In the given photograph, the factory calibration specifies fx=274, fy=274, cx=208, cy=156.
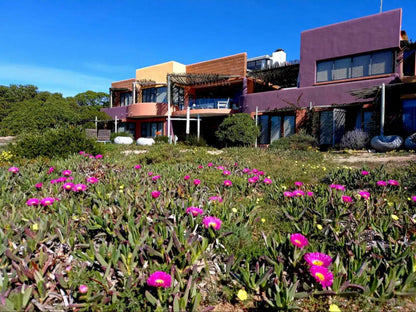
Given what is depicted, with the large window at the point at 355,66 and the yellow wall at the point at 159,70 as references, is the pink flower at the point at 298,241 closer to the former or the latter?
the large window at the point at 355,66

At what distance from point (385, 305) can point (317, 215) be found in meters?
1.26

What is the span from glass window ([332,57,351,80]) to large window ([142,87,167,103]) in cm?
1505

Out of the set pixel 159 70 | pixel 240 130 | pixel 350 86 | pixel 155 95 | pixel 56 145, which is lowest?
pixel 56 145

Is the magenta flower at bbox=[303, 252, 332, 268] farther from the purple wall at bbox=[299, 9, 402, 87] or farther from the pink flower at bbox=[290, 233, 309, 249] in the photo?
the purple wall at bbox=[299, 9, 402, 87]

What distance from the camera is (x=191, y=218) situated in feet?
8.20

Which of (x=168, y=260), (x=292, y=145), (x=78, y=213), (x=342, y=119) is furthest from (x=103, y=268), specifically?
(x=342, y=119)

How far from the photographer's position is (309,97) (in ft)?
53.7

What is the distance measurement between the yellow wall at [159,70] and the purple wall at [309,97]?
9011 millimetres

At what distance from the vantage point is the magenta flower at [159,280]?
5.31 feet

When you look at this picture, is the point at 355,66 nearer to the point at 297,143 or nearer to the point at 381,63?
the point at 381,63

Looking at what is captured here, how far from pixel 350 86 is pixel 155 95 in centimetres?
1801

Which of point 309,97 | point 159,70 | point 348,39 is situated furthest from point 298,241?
point 159,70

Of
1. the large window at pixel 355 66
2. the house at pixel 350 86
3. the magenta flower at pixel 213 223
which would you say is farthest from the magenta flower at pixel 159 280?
the large window at pixel 355 66

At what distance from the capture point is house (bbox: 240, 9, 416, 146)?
13.6m
